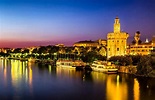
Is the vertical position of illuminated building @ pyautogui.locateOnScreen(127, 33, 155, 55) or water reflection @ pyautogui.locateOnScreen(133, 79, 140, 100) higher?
illuminated building @ pyautogui.locateOnScreen(127, 33, 155, 55)

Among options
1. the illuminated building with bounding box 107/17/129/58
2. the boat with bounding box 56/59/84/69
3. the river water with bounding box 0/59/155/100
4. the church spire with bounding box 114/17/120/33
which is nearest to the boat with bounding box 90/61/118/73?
the boat with bounding box 56/59/84/69

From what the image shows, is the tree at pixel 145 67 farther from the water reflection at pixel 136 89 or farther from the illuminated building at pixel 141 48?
the illuminated building at pixel 141 48

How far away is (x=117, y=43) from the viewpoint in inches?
1967

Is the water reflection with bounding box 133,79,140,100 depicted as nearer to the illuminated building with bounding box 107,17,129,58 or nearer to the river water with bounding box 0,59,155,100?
the river water with bounding box 0,59,155,100

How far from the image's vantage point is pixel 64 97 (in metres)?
19.5

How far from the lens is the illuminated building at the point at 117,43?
49.4m

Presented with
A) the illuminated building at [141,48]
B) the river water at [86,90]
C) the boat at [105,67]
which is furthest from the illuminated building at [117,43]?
the river water at [86,90]

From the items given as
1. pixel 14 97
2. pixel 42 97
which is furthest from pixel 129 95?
pixel 14 97

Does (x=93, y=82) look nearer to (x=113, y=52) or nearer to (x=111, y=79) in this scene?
(x=111, y=79)

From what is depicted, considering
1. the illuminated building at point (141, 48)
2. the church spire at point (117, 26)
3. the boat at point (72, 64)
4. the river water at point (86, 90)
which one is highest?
the church spire at point (117, 26)

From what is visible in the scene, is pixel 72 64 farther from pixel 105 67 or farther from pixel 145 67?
pixel 145 67

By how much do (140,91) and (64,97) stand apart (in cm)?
551

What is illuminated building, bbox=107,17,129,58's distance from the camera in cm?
4944

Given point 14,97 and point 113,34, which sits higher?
point 113,34
